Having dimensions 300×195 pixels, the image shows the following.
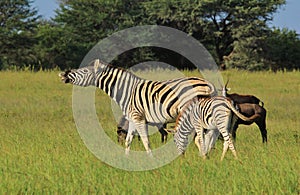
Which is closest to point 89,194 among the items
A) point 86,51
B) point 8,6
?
point 86,51

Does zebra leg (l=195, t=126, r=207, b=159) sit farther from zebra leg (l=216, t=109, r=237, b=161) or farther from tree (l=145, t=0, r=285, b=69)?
tree (l=145, t=0, r=285, b=69)

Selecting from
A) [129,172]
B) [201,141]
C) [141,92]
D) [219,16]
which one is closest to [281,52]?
[219,16]

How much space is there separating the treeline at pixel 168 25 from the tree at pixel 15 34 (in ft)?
0.23

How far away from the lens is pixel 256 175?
6.99 m

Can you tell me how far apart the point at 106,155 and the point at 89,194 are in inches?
86.2

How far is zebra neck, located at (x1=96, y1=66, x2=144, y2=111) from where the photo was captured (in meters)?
9.44

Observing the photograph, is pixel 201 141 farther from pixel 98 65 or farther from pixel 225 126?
pixel 98 65

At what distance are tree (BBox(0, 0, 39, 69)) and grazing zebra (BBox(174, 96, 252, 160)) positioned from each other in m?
35.2

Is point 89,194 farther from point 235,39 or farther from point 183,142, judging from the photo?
point 235,39

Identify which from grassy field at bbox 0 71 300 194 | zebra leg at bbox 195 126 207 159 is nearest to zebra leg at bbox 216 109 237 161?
grassy field at bbox 0 71 300 194

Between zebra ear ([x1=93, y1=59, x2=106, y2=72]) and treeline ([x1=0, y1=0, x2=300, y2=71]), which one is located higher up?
treeline ([x1=0, y1=0, x2=300, y2=71])

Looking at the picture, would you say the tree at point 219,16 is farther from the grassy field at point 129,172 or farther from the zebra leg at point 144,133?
the zebra leg at point 144,133

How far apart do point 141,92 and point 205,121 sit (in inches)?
55.1

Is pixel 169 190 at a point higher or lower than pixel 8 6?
lower
